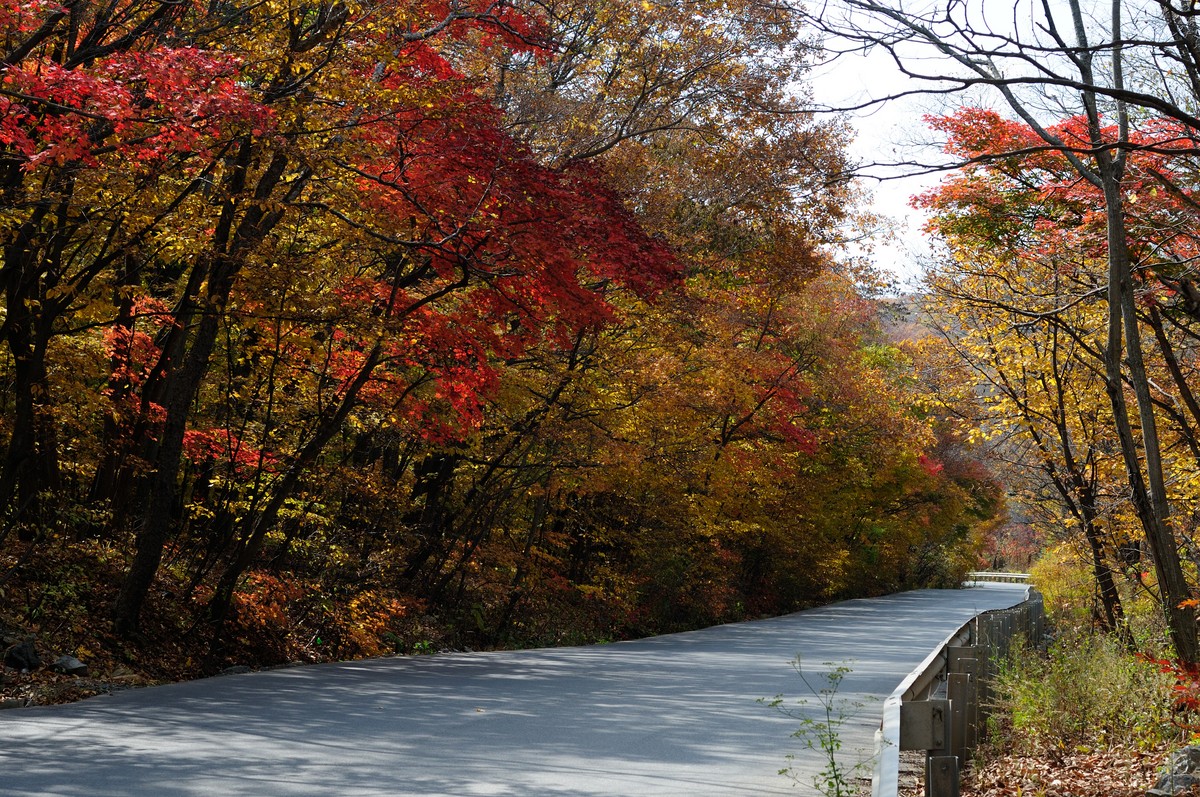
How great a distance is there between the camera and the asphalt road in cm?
737

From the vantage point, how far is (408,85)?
1269cm

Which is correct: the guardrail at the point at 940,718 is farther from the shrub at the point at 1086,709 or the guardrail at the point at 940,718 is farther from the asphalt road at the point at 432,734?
the asphalt road at the point at 432,734

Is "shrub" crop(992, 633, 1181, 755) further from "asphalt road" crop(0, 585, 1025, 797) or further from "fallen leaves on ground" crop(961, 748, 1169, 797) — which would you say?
"asphalt road" crop(0, 585, 1025, 797)

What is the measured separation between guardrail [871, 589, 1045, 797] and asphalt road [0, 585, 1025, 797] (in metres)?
0.79

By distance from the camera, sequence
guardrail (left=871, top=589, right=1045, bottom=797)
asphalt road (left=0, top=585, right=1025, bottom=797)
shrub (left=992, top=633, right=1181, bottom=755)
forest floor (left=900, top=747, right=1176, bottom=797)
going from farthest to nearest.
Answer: shrub (left=992, top=633, right=1181, bottom=755)
forest floor (left=900, top=747, right=1176, bottom=797)
asphalt road (left=0, top=585, right=1025, bottom=797)
guardrail (left=871, top=589, right=1045, bottom=797)

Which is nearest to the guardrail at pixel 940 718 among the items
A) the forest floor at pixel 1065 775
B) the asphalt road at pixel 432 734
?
the forest floor at pixel 1065 775

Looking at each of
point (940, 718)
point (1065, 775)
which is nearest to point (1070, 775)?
point (1065, 775)

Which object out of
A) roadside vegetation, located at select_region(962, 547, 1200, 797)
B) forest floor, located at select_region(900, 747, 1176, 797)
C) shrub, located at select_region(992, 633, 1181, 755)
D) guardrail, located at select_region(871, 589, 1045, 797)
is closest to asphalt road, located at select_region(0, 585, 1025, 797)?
guardrail, located at select_region(871, 589, 1045, 797)

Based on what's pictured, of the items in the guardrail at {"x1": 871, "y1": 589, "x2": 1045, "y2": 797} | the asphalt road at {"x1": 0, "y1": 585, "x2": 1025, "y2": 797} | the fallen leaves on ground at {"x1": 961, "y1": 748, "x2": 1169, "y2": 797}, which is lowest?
the fallen leaves on ground at {"x1": 961, "y1": 748, "x2": 1169, "y2": 797}

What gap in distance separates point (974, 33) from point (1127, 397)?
12.4 meters

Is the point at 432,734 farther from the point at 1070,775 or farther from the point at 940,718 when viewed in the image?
the point at 1070,775

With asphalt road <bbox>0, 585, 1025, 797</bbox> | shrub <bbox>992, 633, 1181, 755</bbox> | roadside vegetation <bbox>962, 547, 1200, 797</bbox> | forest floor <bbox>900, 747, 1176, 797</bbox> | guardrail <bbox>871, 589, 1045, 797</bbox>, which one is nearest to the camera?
guardrail <bbox>871, 589, 1045, 797</bbox>

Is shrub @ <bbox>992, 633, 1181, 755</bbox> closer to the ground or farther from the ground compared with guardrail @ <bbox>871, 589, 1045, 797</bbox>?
closer to the ground

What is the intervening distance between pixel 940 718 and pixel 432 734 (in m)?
4.62
